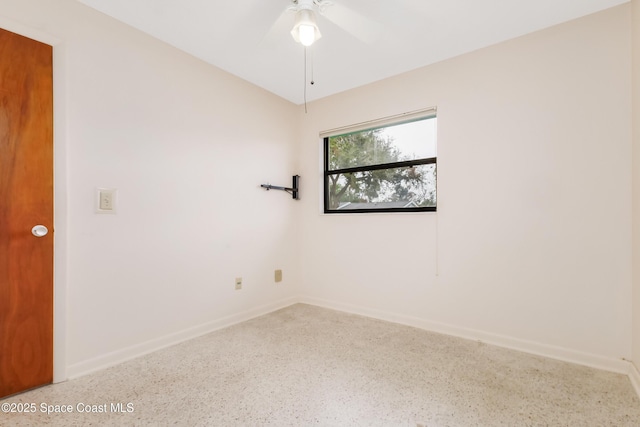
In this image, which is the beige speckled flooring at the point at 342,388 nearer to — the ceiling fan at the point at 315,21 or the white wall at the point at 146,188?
the white wall at the point at 146,188

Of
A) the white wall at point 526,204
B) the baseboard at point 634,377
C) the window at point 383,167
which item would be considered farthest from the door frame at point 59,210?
the baseboard at point 634,377

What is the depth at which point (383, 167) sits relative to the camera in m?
2.71

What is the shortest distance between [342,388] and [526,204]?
1653mm

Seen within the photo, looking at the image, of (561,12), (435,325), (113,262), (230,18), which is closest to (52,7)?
(230,18)

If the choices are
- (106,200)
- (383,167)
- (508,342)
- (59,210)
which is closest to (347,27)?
(383,167)

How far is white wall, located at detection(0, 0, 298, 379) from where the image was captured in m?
1.66

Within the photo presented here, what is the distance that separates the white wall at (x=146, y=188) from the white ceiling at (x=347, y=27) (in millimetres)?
199

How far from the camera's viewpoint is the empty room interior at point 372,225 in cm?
151

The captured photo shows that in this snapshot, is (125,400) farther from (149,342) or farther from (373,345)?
(373,345)

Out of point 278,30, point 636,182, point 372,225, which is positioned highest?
point 278,30

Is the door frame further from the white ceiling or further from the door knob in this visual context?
the white ceiling

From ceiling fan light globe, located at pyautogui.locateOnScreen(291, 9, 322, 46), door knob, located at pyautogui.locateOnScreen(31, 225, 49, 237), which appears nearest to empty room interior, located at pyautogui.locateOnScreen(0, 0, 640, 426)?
door knob, located at pyautogui.locateOnScreen(31, 225, 49, 237)

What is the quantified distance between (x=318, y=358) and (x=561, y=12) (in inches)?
102

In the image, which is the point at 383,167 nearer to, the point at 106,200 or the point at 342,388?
the point at 342,388
